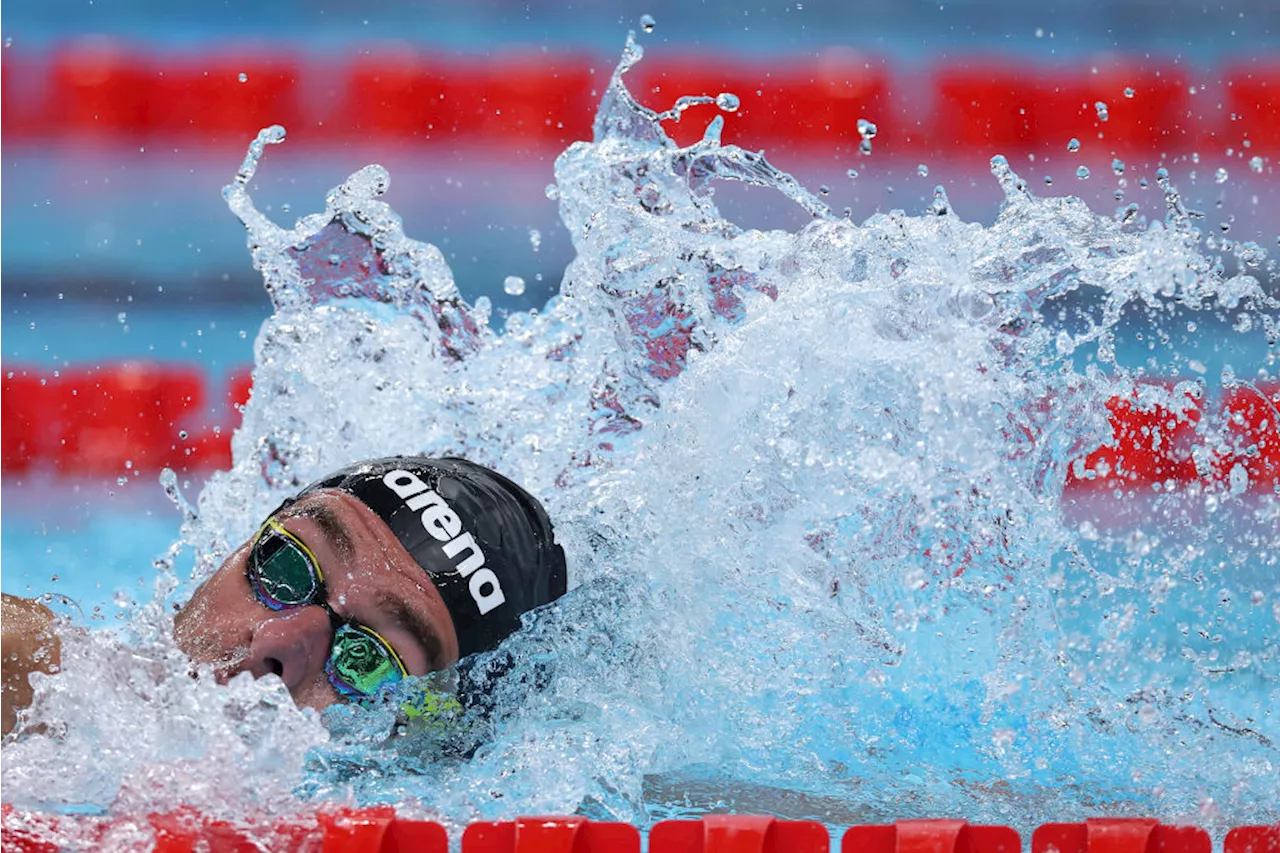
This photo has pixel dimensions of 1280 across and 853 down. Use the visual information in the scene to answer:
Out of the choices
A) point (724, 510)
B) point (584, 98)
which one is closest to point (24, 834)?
point (724, 510)

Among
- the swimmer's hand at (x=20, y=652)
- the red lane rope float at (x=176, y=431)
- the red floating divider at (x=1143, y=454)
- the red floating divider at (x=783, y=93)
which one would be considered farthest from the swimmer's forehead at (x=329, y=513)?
the red floating divider at (x=783, y=93)

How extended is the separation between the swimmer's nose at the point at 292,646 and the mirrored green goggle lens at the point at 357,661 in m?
0.01

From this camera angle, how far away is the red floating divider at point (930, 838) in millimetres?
1444

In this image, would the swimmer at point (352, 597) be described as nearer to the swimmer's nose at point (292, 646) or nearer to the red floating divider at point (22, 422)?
the swimmer's nose at point (292, 646)

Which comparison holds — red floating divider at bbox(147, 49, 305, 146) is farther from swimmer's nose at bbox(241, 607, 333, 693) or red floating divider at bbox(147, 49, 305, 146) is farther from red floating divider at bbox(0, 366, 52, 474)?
swimmer's nose at bbox(241, 607, 333, 693)

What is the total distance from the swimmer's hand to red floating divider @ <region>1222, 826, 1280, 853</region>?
52.5 inches

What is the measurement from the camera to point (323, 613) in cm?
163

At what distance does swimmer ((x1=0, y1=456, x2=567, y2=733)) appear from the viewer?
5.34 ft

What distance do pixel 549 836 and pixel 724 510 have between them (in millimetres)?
732

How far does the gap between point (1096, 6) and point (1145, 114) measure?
505mm

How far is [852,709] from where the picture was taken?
202 cm

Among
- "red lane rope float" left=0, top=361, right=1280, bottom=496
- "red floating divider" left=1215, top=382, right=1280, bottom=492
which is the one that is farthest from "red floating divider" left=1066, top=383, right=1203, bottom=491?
"red floating divider" left=1215, top=382, right=1280, bottom=492

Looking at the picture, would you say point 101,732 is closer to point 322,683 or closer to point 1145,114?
point 322,683

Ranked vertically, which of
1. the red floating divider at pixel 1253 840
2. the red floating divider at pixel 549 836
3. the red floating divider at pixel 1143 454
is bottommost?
the red floating divider at pixel 1253 840
